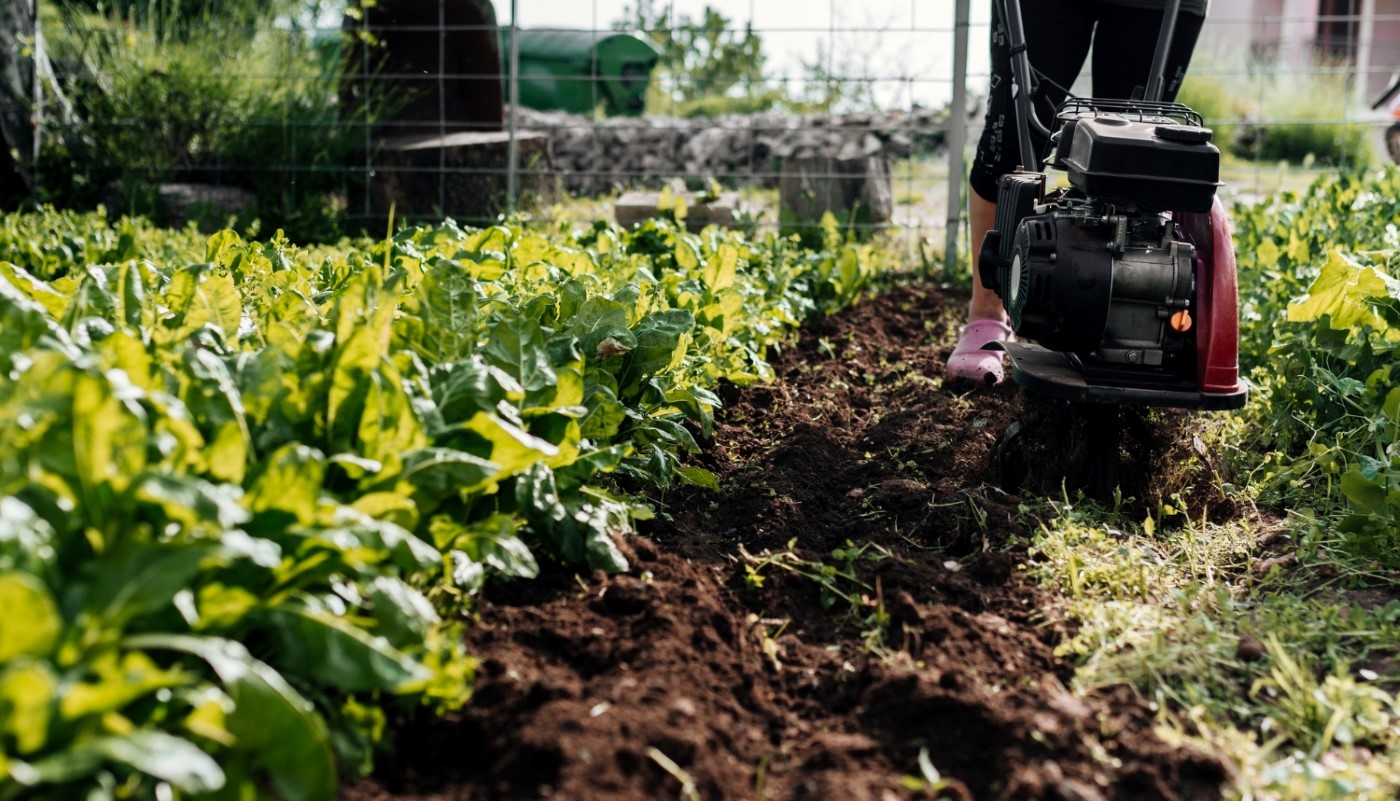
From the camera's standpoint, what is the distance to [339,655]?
1610mm

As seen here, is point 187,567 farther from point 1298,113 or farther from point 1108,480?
point 1298,113

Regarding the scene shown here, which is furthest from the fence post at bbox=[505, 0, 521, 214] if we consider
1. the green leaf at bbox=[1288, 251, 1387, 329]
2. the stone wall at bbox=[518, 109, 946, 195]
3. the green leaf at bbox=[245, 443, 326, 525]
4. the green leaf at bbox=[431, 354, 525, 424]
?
the green leaf at bbox=[245, 443, 326, 525]

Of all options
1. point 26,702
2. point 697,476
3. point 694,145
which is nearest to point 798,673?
point 697,476

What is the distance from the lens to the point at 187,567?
4.84 ft

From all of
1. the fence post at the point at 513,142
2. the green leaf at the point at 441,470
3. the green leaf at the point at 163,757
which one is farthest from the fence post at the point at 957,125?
the green leaf at the point at 163,757

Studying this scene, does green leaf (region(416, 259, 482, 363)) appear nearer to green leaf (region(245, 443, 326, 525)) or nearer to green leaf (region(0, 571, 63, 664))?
green leaf (region(245, 443, 326, 525))

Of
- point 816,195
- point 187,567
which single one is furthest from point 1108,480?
point 816,195

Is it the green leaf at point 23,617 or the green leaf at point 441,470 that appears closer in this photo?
the green leaf at point 23,617

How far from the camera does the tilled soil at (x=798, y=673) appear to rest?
1.78 metres

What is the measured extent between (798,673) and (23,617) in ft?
4.00

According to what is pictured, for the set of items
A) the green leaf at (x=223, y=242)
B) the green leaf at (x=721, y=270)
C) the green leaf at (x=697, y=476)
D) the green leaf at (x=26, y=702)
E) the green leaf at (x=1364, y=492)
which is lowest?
the green leaf at (x=697, y=476)

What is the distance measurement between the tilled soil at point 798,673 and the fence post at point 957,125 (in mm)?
3240

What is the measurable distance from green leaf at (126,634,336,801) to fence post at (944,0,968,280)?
509 cm

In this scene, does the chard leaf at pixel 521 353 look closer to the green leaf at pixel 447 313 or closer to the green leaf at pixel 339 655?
the green leaf at pixel 447 313
